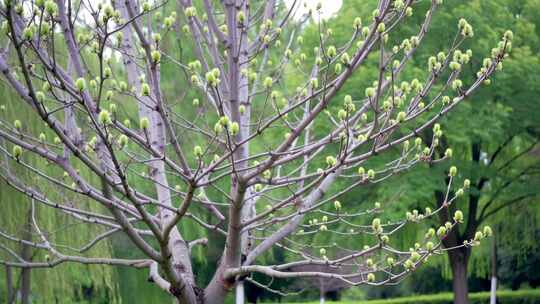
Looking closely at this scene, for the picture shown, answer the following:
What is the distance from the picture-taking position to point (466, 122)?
437 inches

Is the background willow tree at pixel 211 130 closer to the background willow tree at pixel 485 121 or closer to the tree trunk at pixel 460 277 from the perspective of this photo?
the background willow tree at pixel 485 121

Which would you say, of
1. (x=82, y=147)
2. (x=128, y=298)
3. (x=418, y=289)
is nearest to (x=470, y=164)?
(x=128, y=298)

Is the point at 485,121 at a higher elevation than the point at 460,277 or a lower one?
higher

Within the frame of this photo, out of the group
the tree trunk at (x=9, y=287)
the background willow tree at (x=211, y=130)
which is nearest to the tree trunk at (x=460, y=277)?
the tree trunk at (x=9, y=287)

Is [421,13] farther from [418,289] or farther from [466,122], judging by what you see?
[418,289]

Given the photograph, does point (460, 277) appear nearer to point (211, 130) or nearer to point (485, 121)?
point (485, 121)

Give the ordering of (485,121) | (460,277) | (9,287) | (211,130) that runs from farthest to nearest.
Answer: (460,277), (485,121), (9,287), (211,130)

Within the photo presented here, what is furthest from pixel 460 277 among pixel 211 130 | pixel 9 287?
pixel 211 130

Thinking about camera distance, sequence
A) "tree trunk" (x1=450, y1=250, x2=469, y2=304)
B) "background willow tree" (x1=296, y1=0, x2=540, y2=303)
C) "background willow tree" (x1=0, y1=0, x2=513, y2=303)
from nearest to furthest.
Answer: "background willow tree" (x1=0, y1=0, x2=513, y2=303) → "background willow tree" (x1=296, y1=0, x2=540, y2=303) → "tree trunk" (x1=450, y1=250, x2=469, y2=304)

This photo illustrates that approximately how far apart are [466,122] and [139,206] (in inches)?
351

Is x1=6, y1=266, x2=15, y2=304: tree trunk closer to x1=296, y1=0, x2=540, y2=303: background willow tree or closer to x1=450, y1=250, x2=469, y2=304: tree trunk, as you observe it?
x1=296, y1=0, x2=540, y2=303: background willow tree

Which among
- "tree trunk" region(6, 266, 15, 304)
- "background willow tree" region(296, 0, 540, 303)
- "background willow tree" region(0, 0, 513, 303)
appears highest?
"background willow tree" region(296, 0, 540, 303)

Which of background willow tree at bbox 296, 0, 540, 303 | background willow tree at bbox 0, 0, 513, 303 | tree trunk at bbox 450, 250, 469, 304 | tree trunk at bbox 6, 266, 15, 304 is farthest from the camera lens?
tree trunk at bbox 450, 250, 469, 304

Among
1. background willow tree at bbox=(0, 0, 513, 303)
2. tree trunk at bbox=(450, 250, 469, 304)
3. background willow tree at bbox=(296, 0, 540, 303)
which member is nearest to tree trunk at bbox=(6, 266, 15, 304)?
background willow tree at bbox=(0, 0, 513, 303)
